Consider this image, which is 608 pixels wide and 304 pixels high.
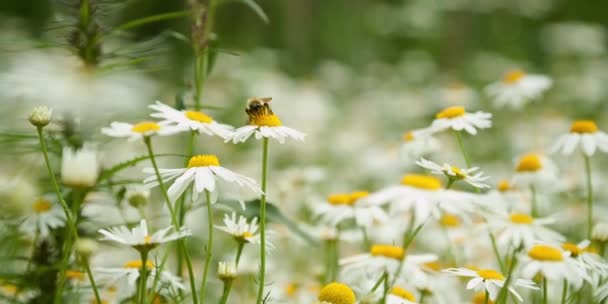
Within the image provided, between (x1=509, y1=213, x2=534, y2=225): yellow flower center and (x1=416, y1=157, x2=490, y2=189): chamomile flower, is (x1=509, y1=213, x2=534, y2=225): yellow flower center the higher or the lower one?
the lower one

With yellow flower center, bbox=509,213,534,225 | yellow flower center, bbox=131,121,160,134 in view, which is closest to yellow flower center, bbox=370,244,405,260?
yellow flower center, bbox=509,213,534,225

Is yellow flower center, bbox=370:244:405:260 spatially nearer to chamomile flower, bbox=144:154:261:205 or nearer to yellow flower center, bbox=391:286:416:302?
yellow flower center, bbox=391:286:416:302

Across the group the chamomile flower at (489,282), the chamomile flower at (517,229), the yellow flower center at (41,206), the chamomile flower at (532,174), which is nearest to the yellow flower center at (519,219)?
the chamomile flower at (517,229)

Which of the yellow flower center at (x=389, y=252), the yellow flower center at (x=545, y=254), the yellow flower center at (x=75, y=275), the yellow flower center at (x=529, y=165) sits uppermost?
the yellow flower center at (x=529, y=165)

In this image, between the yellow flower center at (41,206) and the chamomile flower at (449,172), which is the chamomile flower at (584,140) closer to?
the chamomile flower at (449,172)

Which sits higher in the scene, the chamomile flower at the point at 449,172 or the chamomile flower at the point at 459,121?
the chamomile flower at the point at 459,121

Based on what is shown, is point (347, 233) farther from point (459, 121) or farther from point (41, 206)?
point (41, 206)

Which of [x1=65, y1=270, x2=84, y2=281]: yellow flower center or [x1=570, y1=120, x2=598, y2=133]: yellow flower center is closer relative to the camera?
[x1=65, y1=270, x2=84, y2=281]: yellow flower center
